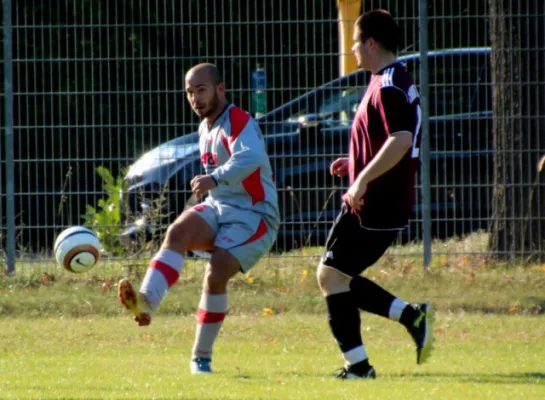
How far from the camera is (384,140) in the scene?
674cm

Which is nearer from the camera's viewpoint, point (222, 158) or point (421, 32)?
point (222, 158)

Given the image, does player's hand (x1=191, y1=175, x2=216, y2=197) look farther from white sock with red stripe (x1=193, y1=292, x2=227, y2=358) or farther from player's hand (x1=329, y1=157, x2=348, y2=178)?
player's hand (x1=329, y1=157, x2=348, y2=178)

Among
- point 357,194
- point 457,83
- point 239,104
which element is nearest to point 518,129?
point 457,83

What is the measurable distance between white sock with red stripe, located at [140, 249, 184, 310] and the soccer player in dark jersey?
81 centimetres

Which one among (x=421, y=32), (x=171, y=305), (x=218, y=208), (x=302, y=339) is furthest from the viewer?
(x=421, y=32)

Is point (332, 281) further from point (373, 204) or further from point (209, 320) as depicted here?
point (209, 320)

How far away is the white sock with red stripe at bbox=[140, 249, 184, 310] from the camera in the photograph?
261 inches

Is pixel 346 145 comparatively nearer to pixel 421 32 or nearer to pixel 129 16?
pixel 421 32

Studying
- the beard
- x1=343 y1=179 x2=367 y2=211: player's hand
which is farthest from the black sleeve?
the beard

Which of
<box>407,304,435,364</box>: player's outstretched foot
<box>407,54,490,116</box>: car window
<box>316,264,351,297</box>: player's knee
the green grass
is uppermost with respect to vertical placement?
A: <box>407,54,490,116</box>: car window

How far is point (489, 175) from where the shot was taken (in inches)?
445

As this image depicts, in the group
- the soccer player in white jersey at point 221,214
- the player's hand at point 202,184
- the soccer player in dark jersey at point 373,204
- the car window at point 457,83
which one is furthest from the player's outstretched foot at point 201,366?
the car window at point 457,83

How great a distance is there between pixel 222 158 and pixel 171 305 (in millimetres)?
3025

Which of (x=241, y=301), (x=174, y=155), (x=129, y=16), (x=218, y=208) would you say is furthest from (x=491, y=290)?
(x=129, y=16)
